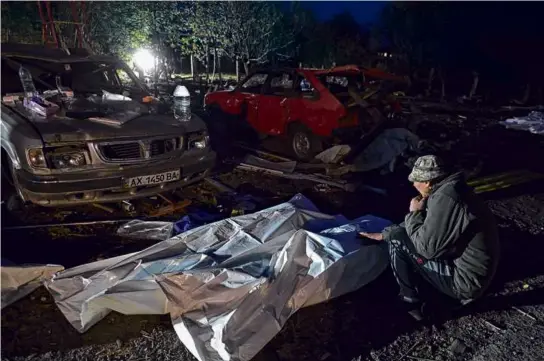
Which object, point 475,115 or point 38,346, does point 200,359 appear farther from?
point 475,115

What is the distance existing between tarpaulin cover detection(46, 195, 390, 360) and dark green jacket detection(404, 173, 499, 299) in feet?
1.81

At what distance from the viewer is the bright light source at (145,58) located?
44.7 ft

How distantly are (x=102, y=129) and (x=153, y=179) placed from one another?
2.29 feet

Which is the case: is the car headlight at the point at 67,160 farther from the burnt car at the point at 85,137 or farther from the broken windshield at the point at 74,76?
the broken windshield at the point at 74,76

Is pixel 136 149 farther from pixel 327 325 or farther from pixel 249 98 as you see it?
pixel 249 98

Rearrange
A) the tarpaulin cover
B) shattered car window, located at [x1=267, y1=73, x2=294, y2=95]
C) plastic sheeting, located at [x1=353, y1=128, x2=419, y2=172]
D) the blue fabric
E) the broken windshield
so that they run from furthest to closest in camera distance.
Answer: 1. shattered car window, located at [x1=267, y1=73, x2=294, y2=95]
2. plastic sheeting, located at [x1=353, y1=128, x2=419, y2=172]
3. the broken windshield
4. the blue fabric
5. the tarpaulin cover

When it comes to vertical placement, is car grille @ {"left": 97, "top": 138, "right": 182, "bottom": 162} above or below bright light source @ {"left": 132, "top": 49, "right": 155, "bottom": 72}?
below

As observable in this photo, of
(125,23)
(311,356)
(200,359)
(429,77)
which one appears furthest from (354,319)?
(429,77)

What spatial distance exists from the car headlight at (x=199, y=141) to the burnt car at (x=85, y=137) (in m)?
0.01

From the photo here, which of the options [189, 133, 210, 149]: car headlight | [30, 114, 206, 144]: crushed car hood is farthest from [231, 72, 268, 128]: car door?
[30, 114, 206, 144]: crushed car hood

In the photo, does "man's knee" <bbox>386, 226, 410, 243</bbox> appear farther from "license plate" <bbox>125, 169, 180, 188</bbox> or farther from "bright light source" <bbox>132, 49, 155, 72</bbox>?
"bright light source" <bbox>132, 49, 155, 72</bbox>

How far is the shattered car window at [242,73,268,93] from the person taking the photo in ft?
27.1

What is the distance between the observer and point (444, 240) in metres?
2.59

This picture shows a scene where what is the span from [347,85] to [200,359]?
5.81 metres
